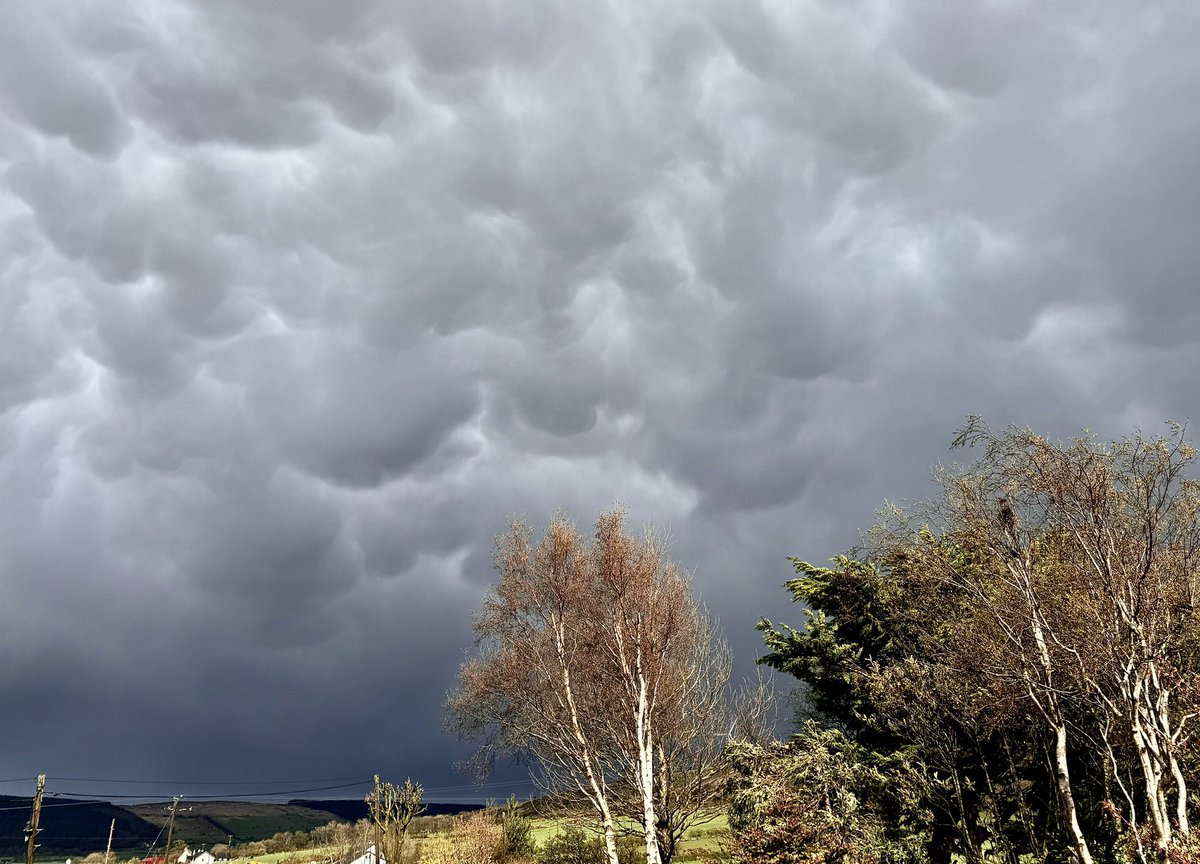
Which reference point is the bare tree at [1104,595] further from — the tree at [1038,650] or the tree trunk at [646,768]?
the tree trunk at [646,768]

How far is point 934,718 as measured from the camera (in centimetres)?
2403

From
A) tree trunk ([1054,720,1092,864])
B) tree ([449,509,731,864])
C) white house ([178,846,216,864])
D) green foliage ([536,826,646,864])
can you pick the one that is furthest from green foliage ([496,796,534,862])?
white house ([178,846,216,864])

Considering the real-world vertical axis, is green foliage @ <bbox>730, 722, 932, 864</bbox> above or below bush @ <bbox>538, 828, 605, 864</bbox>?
above

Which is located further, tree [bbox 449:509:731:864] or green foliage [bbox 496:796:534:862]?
green foliage [bbox 496:796:534:862]

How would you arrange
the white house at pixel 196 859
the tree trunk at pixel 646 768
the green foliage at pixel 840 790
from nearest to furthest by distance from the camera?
the tree trunk at pixel 646 768 → the green foliage at pixel 840 790 → the white house at pixel 196 859

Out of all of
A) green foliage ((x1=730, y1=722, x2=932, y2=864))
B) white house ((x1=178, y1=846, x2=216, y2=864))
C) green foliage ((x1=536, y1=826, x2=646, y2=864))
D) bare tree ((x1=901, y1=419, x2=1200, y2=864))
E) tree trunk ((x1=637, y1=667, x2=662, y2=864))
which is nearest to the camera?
bare tree ((x1=901, y1=419, x2=1200, y2=864))

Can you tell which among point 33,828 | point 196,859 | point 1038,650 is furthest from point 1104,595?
point 196,859

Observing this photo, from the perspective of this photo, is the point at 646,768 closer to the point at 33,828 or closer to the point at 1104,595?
the point at 1104,595

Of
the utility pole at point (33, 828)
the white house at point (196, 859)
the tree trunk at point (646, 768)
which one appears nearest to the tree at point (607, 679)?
the tree trunk at point (646, 768)

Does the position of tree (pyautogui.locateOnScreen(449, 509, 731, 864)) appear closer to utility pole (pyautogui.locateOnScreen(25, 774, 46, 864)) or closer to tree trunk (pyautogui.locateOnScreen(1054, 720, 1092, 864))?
tree trunk (pyautogui.locateOnScreen(1054, 720, 1092, 864))

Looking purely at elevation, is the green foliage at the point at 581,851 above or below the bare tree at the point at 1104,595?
below

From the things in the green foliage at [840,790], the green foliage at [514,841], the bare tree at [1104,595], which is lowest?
the green foliage at [514,841]

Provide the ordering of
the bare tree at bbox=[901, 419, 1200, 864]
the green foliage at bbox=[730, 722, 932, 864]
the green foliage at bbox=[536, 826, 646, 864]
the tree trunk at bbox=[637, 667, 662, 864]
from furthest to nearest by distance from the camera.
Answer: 1. the green foliage at bbox=[536, 826, 646, 864]
2. the green foliage at bbox=[730, 722, 932, 864]
3. the tree trunk at bbox=[637, 667, 662, 864]
4. the bare tree at bbox=[901, 419, 1200, 864]

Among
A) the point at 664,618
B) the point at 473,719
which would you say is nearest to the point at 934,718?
the point at 664,618
